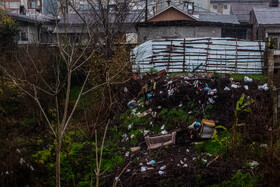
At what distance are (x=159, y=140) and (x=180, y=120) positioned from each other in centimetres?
109

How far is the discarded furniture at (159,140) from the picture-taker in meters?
9.03

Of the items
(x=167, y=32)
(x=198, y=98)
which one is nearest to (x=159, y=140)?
(x=198, y=98)

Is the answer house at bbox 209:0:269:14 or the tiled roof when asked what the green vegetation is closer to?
the tiled roof

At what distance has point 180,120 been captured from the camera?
9.85m

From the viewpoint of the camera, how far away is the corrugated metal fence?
13.2m

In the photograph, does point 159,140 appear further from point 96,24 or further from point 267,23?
point 267,23

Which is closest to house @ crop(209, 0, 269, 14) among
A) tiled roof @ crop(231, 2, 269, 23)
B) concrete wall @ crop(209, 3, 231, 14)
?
concrete wall @ crop(209, 3, 231, 14)

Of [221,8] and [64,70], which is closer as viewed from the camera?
[64,70]

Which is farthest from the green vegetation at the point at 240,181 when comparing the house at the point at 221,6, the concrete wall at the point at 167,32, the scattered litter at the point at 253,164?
the house at the point at 221,6

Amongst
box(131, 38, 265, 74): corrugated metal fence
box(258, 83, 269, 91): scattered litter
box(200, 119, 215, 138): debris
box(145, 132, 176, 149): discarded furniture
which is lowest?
box(145, 132, 176, 149): discarded furniture

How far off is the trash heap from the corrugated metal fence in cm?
140

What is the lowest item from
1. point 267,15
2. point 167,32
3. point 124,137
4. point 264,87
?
point 124,137

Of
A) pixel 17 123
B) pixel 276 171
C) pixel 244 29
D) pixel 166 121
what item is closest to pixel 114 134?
pixel 166 121

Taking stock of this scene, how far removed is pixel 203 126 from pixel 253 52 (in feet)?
19.1
